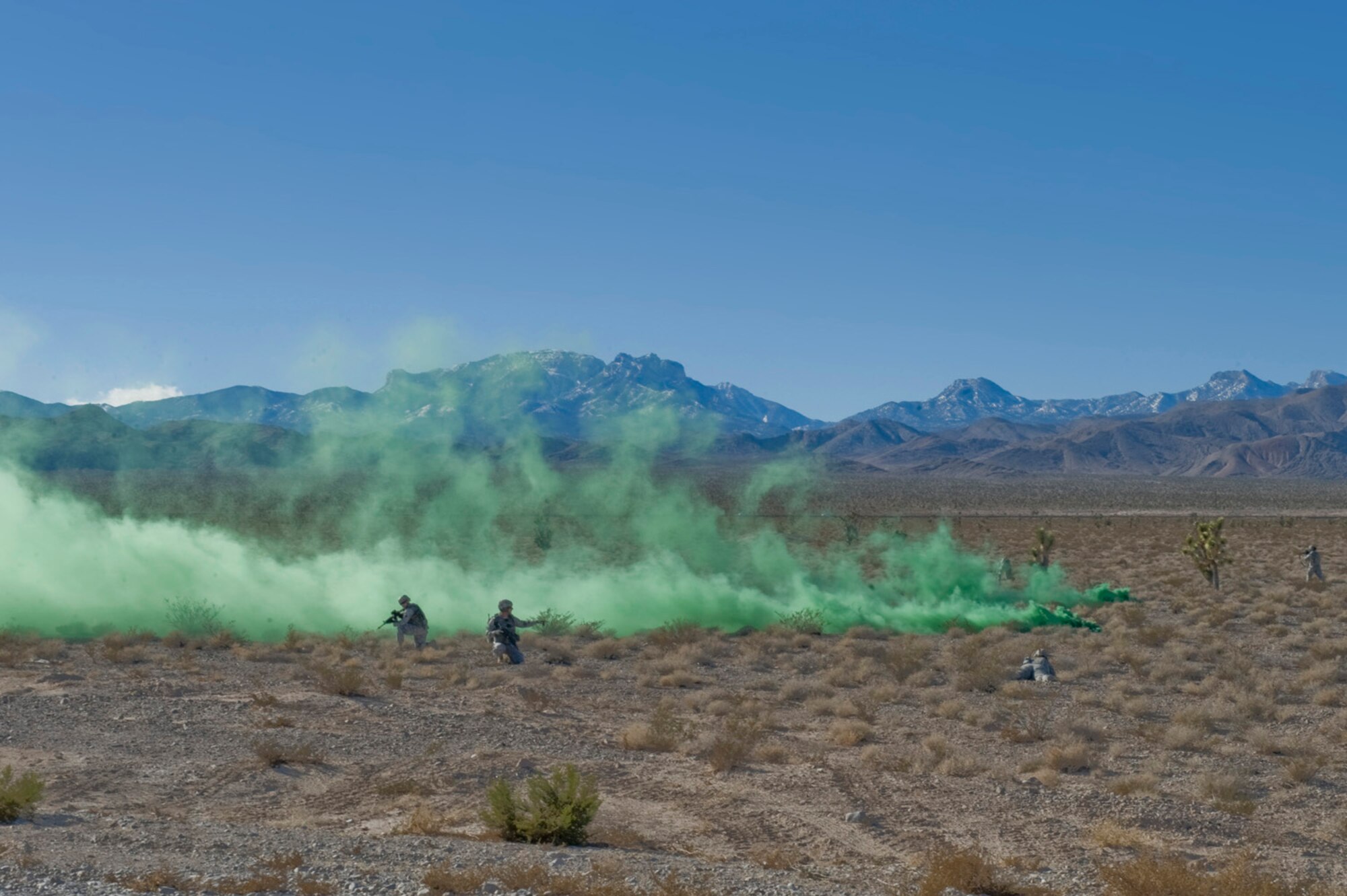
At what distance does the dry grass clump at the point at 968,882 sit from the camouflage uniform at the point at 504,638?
14.8m

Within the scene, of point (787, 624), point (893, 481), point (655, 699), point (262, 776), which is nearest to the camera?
point (262, 776)

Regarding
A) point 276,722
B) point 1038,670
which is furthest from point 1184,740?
point 276,722

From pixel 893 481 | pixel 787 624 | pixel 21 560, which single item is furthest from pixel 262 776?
pixel 893 481

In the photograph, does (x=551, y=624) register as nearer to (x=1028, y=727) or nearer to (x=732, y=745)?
(x=732, y=745)

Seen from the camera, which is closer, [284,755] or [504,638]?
[284,755]

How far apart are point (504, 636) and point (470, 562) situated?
18.0m

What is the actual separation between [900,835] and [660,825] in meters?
2.75

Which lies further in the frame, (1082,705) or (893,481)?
(893,481)

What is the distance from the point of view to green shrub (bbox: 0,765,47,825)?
461 inches

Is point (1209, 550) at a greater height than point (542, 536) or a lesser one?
lesser

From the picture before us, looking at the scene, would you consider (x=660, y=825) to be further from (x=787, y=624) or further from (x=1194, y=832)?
(x=787, y=624)

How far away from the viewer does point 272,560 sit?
110ft

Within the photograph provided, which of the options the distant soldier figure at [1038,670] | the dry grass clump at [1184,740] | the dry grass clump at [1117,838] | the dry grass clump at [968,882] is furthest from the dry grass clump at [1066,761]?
the distant soldier figure at [1038,670]

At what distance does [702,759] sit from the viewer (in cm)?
1573
